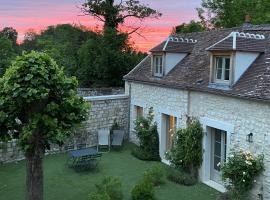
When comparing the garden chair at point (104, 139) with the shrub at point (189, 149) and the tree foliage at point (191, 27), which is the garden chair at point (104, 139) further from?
the tree foliage at point (191, 27)

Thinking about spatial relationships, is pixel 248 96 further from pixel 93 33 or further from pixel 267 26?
pixel 93 33

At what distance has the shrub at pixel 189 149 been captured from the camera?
15.3 metres

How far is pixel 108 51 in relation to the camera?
→ 95.7 ft

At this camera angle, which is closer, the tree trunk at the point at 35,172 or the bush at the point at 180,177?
the tree trunk at the point at 35,172

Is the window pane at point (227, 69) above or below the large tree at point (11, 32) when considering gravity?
below

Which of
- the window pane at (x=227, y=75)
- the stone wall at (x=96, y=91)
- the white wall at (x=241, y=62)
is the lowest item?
the stone wall at (x=96, y=91)

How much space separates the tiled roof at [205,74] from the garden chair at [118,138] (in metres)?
2.86

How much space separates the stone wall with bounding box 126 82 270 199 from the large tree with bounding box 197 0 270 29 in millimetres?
14390

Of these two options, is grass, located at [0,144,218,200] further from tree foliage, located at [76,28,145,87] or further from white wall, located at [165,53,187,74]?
tree foliage, located at [76,28,145,87]

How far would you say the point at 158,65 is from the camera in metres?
19.9

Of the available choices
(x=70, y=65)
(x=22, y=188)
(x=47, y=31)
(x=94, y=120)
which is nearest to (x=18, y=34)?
(x=47, y=31)

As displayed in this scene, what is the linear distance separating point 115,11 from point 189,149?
1997cm

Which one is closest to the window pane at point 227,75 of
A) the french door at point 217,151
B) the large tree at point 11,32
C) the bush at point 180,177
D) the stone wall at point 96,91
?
the french door at point 217,151

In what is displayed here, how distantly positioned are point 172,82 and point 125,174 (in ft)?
14.5
